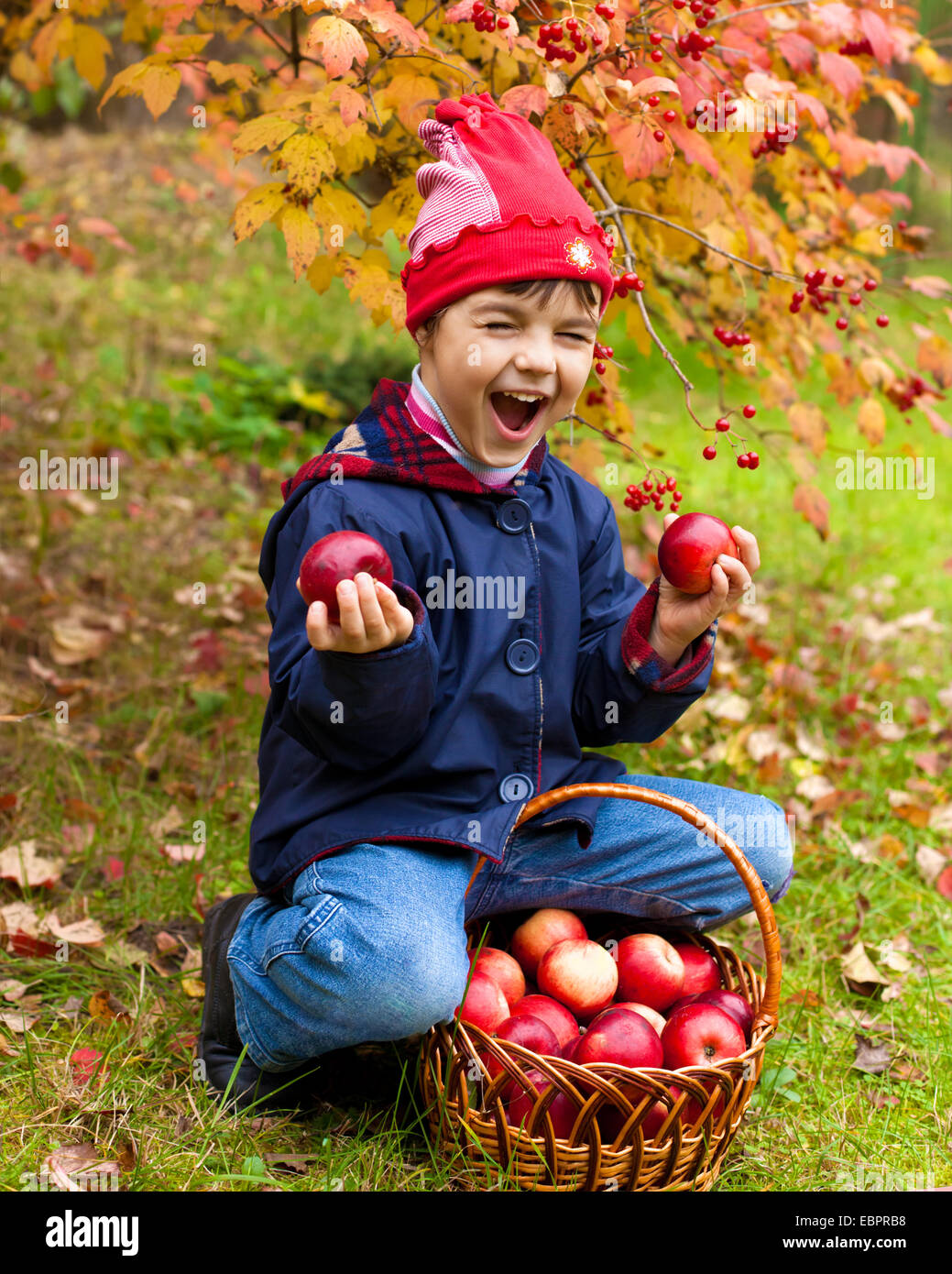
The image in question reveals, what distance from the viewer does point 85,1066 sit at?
6.24 feet

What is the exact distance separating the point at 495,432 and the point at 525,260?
0.85ft

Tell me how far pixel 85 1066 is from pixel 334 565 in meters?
0.96

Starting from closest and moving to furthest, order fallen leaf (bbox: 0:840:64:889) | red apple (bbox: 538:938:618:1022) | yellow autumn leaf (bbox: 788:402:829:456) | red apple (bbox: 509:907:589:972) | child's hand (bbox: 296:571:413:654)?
child's hand (bbox: 296:571:413:654) → red apple (bbox: 538:938:618:1022) → red apple (bbox: 509:907:589:972) → fallen leaf (bbox: 0:840:64:889) → yellow autumn leaf (bbox: 788:402:829:456)

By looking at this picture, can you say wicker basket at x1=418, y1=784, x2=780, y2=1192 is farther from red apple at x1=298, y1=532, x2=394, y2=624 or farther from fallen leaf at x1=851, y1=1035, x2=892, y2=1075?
red apple at x1=298, y1=532, x2=394, y2=624

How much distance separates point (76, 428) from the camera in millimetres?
4426

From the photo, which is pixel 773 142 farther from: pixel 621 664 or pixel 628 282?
pixel 621 664

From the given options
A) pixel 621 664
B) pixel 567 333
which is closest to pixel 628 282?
pixel 567 333

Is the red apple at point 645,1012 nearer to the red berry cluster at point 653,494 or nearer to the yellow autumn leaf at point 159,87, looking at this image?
the red berry cluster at point 653,494

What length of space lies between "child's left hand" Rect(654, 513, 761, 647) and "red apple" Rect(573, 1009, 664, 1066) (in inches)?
23.4

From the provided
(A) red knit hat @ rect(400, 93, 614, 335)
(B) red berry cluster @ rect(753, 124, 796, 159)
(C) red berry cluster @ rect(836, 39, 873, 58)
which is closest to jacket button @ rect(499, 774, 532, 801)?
(A) red knit hat @ rect(400, 93, 614, 335)

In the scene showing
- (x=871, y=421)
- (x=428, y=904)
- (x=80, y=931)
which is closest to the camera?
(x=428, y=904)

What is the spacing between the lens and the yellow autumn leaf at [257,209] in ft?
6.67

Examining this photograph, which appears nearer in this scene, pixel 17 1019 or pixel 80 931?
pixel 17 1019

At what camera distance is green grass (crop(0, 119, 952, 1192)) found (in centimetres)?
182
